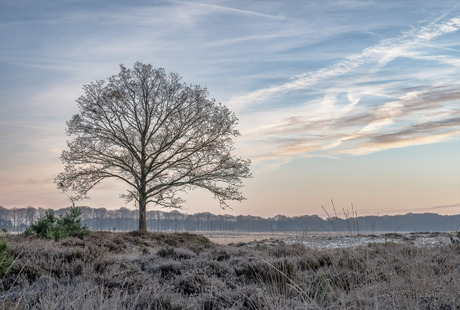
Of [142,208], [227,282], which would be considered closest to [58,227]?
[227,282]

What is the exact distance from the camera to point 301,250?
10547mm

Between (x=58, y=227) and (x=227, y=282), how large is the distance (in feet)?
33.0

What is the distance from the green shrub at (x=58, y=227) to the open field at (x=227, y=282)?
474 cm

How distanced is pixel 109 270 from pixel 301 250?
492cm

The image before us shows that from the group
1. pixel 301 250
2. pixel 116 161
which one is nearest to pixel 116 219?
pixel 116 161

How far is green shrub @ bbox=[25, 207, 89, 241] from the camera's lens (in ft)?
47.6

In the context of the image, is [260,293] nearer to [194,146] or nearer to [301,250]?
[301,250]

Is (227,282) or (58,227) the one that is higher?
(58,227)

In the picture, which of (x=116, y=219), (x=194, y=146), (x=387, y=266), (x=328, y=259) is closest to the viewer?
(x=387, y=266)

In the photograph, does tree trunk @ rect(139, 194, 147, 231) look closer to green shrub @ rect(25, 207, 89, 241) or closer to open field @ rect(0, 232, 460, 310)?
green shrub @ rect(25, 207, 89, 241)

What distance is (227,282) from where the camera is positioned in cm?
714

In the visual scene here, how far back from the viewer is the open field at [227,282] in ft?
17.2

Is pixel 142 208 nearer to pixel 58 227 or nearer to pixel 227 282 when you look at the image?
pixel 58 227

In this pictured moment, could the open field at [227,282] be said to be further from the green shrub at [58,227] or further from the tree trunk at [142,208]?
the tree trunk at [142,208]
